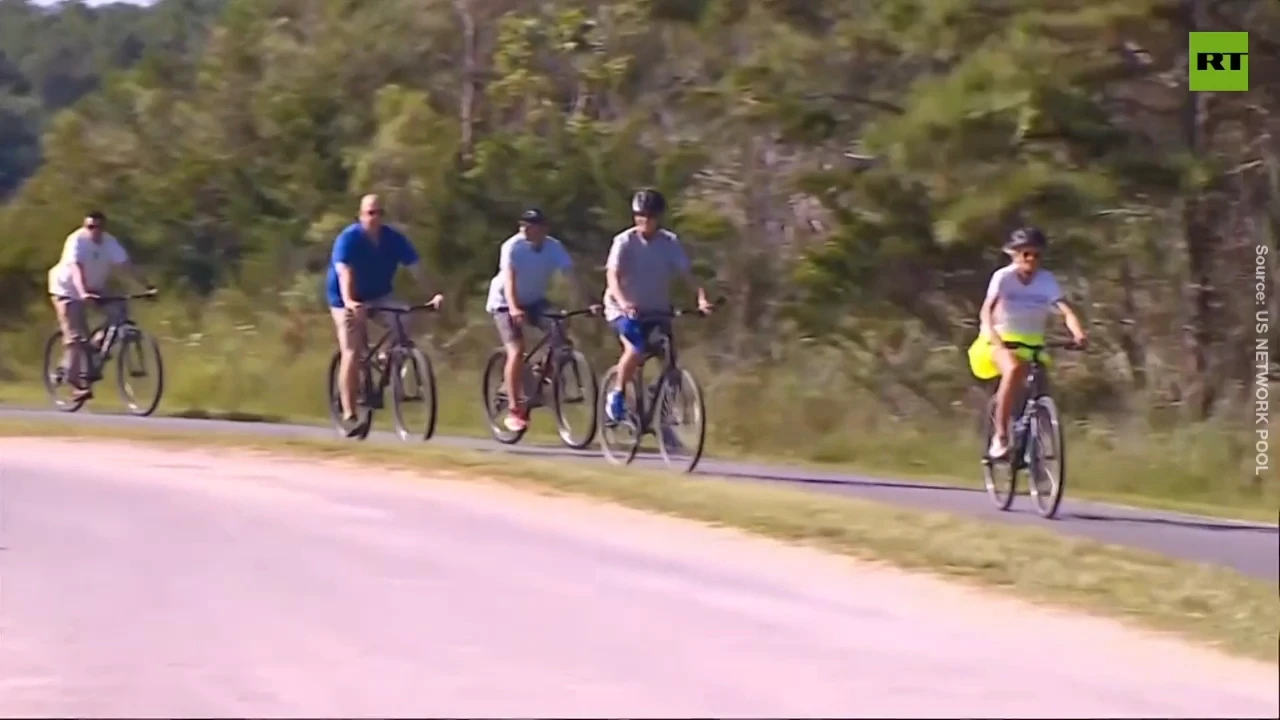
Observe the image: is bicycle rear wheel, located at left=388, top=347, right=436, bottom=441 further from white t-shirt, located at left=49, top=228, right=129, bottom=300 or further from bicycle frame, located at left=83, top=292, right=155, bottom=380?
white t-shirt, located at left=49, top=228, right=129, bottom=300

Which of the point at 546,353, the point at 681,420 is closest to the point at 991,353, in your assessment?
the point at 681,420

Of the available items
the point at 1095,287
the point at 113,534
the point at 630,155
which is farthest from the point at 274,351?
the point at 113,534

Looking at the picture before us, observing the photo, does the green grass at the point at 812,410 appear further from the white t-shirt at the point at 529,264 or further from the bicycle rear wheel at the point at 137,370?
the white t-shirt at the point at 529,264

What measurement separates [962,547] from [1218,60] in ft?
29.0

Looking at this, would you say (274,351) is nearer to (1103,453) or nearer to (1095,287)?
(1095,287)

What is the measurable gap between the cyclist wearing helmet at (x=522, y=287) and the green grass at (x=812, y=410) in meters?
1.29

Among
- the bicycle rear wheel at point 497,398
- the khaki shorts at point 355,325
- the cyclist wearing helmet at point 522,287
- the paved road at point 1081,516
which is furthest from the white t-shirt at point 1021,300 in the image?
the khaki shorts at point 355,325

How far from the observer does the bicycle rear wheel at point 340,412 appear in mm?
17406

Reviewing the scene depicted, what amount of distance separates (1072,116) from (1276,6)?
203cm

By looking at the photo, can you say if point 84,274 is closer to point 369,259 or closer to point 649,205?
point 369,259

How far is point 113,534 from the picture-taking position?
12.7 metres

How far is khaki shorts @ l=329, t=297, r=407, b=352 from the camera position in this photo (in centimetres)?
1689

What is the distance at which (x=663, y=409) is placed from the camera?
15547 millimetres

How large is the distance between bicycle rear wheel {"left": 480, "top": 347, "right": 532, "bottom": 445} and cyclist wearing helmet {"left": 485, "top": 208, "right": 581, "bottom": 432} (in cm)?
25
